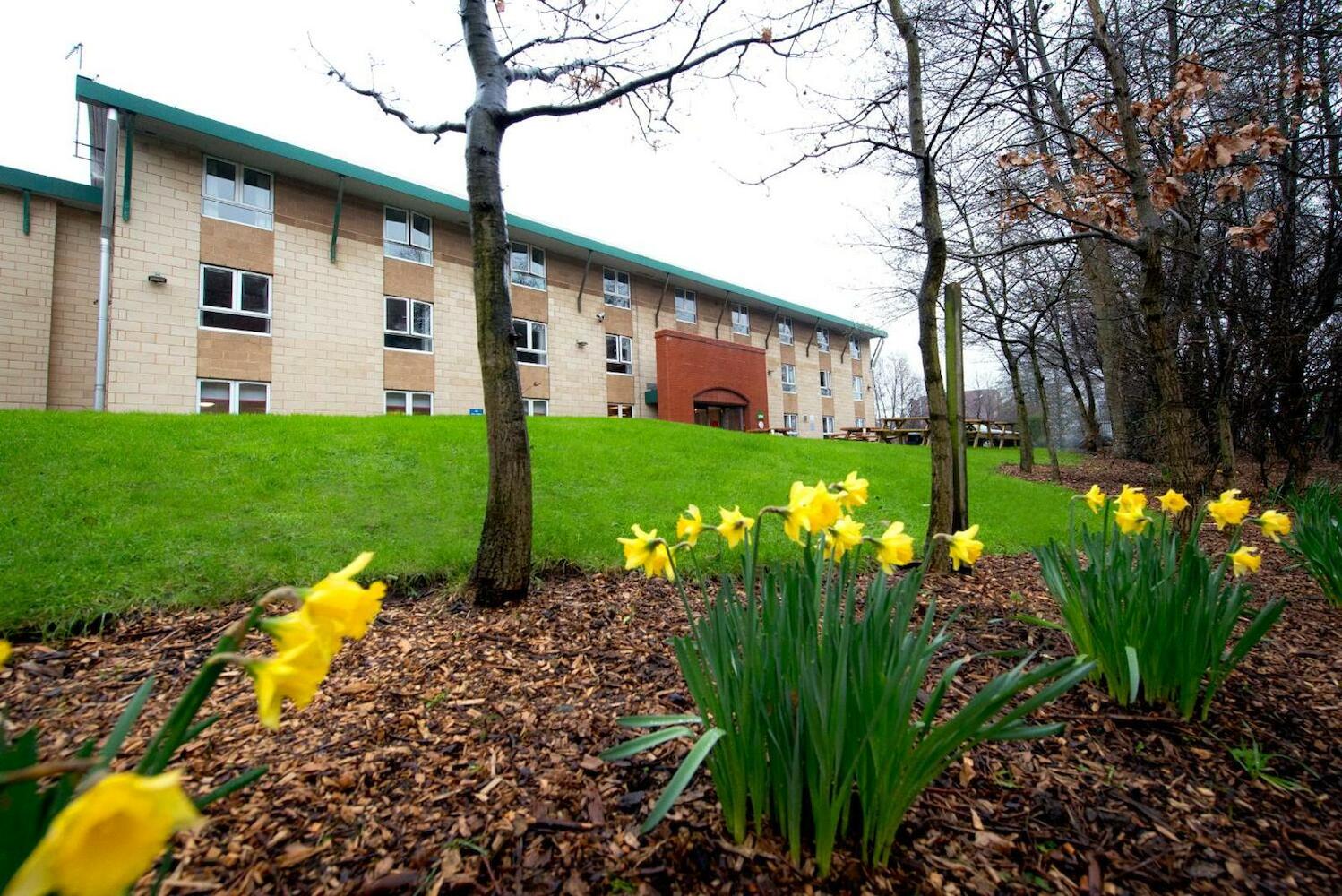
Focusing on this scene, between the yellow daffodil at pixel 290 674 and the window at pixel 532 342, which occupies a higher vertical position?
the window at pixel 532 342

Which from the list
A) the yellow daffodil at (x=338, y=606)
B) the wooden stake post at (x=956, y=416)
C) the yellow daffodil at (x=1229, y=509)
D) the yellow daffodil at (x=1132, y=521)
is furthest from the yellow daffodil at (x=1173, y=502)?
the yellow daffodil at (x=338, y=606)

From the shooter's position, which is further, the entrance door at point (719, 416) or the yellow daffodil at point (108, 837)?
the entrance door at point (719, 416)

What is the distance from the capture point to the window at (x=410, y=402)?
45.2 feet

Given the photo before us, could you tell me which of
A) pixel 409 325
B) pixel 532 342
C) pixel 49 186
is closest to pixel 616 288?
pixel 532 342

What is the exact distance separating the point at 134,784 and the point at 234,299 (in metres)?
14.7

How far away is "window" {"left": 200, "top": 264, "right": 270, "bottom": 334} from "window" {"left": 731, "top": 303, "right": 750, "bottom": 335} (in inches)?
621

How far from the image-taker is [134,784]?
1.64 ft

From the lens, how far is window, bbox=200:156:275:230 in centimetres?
1164

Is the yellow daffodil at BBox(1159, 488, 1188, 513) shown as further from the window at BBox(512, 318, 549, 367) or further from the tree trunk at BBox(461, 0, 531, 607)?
the window at BBox(512, 318, 549, 367)

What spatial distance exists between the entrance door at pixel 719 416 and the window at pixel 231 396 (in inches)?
478

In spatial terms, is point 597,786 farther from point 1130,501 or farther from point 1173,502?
point 1173,502

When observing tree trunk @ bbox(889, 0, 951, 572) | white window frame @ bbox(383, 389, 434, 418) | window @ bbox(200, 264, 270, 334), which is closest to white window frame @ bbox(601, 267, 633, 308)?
white window frame @ bbox(383, 389, 434, 418)

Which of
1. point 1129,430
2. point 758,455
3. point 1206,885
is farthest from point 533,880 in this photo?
point 1129,430

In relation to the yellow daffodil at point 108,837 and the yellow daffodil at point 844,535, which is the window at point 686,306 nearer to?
the yellow daffodil at point 844,535
